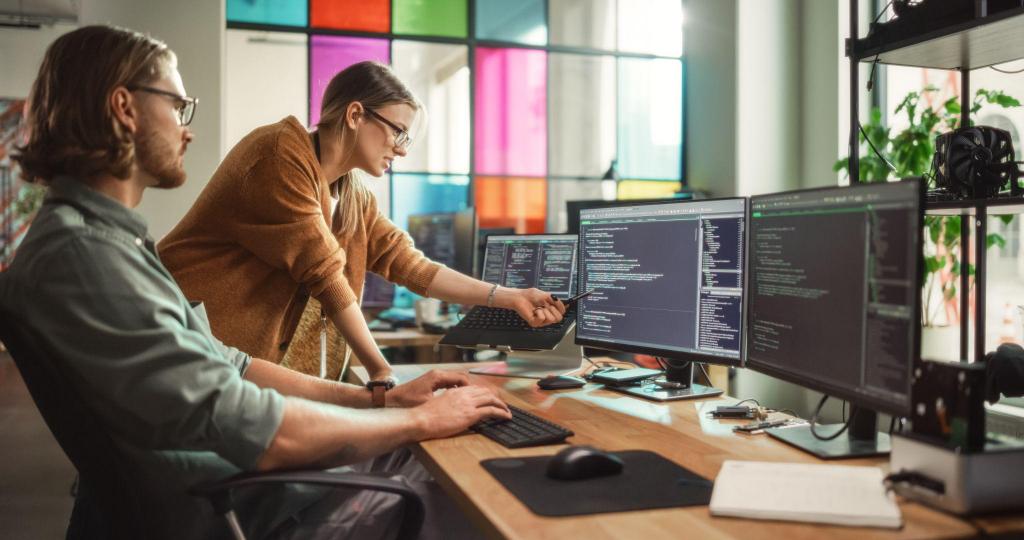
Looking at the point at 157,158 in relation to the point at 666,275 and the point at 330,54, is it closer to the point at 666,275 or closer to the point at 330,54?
the point at 666,275

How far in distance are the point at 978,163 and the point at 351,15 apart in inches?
164

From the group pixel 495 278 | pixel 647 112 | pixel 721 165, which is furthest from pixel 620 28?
pixel 495 278

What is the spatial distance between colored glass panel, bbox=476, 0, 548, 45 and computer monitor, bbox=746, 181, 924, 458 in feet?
14.1

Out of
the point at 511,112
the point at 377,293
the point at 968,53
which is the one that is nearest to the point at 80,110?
the point at 968,53

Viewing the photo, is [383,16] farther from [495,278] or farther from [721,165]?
[495,278]

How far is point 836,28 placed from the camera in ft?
15.6

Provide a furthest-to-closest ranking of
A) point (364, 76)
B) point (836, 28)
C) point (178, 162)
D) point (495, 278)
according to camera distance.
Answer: point (836, 28), point (495, 278), point (364, 76), point (178, 162)

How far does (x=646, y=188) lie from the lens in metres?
5.86

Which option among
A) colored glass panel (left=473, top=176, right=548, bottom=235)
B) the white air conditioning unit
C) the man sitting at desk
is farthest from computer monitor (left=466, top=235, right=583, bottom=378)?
the white air conditioning unit

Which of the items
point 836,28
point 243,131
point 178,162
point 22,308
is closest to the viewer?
point 22,308

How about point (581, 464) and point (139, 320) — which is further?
point (581, 464)

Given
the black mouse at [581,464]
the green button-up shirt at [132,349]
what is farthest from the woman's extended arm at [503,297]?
the green button-up shirt at [132,349]

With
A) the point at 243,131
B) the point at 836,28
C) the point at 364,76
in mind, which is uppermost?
the point at 836,28

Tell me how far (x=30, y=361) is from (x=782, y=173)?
188 inches
